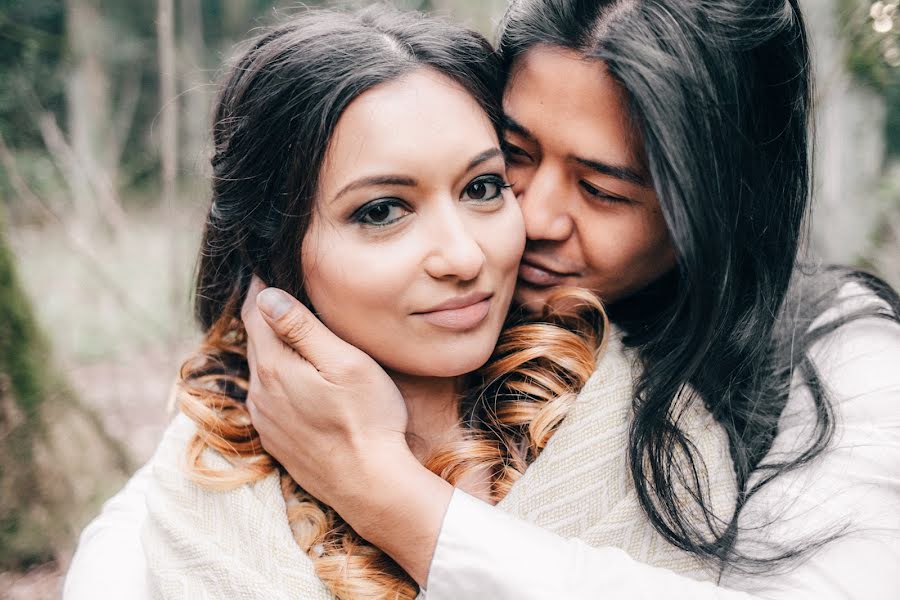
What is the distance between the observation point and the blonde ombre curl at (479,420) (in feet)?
6.12

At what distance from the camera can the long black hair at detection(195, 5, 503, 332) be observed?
181cm

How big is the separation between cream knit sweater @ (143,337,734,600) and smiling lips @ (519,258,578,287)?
0.34 metres

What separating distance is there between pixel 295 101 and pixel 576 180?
0.77 m

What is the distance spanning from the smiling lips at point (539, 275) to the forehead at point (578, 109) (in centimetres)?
35

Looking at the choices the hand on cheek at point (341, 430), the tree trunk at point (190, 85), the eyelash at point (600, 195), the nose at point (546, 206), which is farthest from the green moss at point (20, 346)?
the tree trunk at point (190, 85)

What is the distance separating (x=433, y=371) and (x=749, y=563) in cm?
88

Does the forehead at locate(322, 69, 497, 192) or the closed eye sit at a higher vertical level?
the forehead at locate(322, 69, 497, 192)

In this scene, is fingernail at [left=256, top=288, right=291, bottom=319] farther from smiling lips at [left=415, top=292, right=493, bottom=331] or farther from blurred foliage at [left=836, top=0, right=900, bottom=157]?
blurred foliage at [left=836, top=0, right=900, bottom=157]

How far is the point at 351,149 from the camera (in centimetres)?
174

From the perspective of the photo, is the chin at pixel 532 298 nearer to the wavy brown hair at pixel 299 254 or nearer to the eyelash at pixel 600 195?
the wavy brown hair at pixel 299 254

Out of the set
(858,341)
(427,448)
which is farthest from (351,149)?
(858,341)

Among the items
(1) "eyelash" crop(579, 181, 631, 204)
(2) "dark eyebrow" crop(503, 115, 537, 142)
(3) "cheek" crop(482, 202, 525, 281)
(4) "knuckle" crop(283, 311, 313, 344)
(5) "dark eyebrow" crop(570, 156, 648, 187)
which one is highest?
(2) "dark eyebrow" crop(503, 115, 537, 142)

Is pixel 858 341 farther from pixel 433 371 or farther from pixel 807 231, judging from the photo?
pixel 433 371

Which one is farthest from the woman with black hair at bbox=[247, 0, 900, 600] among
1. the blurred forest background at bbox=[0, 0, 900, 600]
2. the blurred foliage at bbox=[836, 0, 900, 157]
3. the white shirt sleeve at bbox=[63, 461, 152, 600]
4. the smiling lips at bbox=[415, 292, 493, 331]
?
the blurred foliage at bbox=[836, 0, 900, 157]
